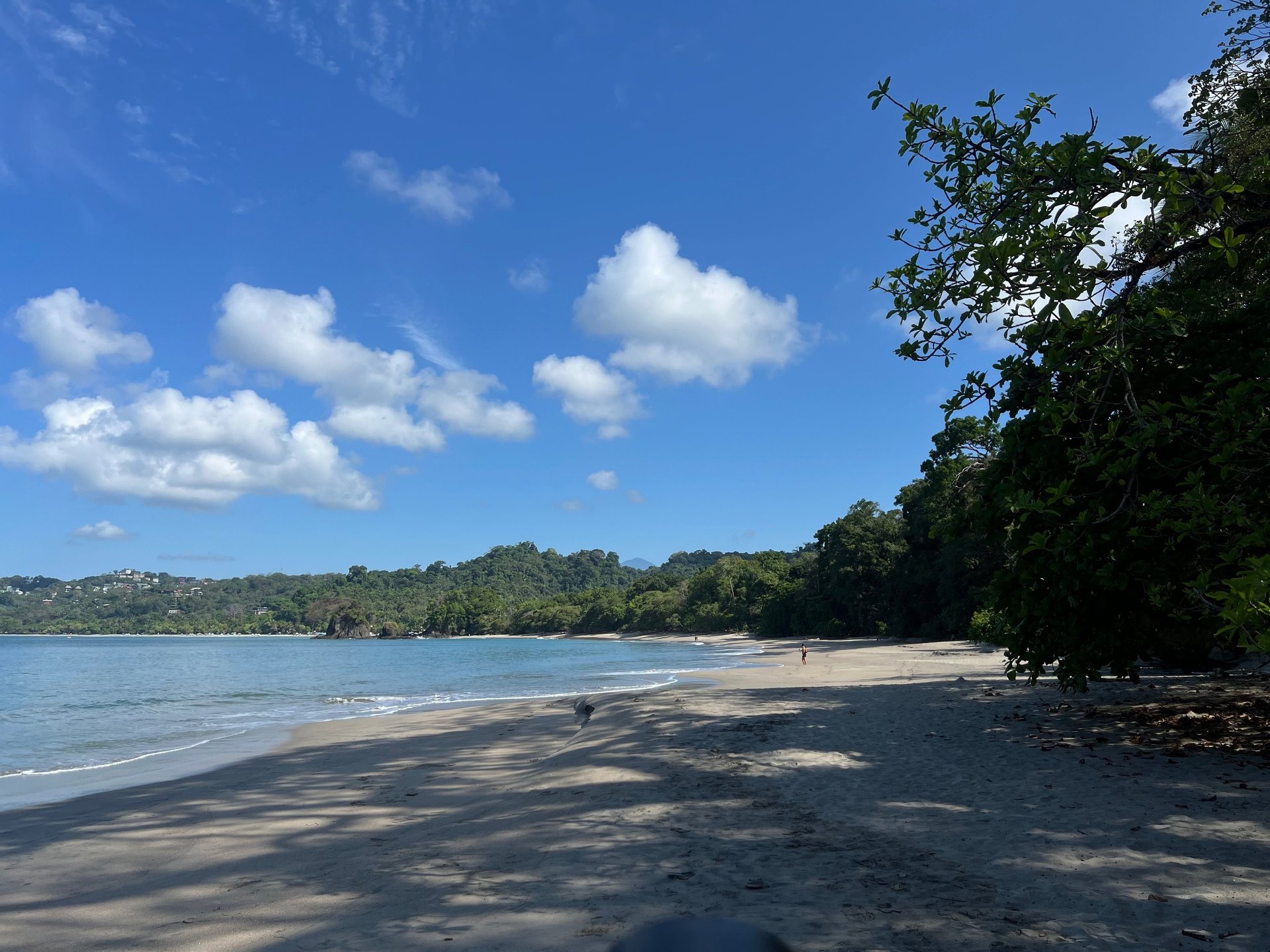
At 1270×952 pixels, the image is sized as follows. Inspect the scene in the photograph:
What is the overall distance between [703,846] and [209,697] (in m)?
28.7

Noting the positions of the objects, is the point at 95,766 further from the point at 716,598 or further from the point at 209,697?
the point at 716,598

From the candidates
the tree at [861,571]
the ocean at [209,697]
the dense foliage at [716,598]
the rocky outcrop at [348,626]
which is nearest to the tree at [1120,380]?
the dense foliage at [716,598]

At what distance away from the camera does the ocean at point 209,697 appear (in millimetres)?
14094

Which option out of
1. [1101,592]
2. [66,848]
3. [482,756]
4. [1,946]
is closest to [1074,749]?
[1101,592]

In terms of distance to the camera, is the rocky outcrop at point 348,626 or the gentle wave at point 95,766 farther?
the rocky outcrop at point 348,626

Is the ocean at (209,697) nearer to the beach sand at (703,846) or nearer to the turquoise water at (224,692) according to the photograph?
the turquoise water at (224,692)

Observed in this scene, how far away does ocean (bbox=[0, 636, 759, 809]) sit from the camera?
46.2 feet

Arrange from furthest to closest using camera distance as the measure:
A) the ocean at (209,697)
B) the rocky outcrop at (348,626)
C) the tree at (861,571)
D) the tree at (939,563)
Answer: the rocky outcrop at (348,626), the tree at (861,571), the tree at (939,563), the ocean at (209,697)

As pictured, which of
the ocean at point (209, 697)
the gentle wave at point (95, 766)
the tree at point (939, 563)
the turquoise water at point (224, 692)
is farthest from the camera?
the tree at point (939, 563)

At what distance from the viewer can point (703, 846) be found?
5.79 m

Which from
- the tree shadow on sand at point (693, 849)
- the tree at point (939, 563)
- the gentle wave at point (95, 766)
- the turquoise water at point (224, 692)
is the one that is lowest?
the turquoise water at point (224, 692)

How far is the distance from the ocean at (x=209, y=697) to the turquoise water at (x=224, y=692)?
82 millimetres

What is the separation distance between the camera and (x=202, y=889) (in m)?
6.25

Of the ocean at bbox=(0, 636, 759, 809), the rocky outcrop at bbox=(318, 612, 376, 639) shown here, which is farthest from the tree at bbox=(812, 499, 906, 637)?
the rocky outcrop at bbox=(318, 612, 376, 639)
